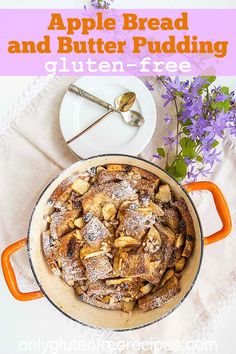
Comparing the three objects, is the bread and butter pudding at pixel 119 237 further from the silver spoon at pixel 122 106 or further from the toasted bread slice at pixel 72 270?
the silver spoon at pixel 122 106

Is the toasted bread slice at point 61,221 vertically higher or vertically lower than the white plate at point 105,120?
lower

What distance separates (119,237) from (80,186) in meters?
0.18

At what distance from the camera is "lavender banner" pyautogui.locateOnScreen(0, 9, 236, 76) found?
169 centimetres

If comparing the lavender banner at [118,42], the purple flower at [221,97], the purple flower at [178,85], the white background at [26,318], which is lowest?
the white background at [26,318]

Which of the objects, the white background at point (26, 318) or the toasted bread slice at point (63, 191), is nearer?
the toasted bread slice at point (63, 191)

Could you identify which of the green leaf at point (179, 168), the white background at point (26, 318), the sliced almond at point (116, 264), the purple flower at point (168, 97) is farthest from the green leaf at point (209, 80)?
the sliced almond at point (116, 264)

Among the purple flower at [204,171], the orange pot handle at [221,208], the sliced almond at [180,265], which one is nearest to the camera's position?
the orange pot handle at [221,208]

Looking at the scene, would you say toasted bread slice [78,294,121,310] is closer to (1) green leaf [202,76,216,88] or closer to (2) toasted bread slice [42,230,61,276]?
(2) toasted bread slice [42,230,61,276]

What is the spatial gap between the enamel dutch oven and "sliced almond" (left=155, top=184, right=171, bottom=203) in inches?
0.6

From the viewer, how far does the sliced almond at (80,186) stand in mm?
1511

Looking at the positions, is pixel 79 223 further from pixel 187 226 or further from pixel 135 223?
pixel 187 226

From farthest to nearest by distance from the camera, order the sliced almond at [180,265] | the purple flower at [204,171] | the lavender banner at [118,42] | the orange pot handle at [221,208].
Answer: the lavender banner at [118,42]
the purple flower at [204,171]
the sliced almond at [180,265]
the orange pot handle at [221,208]

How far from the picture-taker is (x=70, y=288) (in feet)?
5.05

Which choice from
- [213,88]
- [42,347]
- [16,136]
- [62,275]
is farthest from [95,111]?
[42,347]
